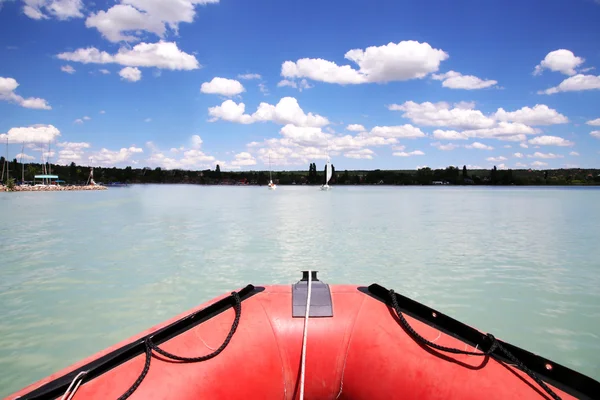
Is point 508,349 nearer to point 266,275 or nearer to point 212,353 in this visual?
point 212,353

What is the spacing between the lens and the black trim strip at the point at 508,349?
6.81 feet

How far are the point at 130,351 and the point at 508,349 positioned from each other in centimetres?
228

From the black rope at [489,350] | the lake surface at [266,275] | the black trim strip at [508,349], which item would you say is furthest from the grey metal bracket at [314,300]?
the lake surface at [266,275]

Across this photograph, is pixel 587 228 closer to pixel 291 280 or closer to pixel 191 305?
pixel 291 280

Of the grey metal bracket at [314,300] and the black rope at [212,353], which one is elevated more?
the grey metal bracket at [314,300]

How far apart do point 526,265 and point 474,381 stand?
8541 millimetres

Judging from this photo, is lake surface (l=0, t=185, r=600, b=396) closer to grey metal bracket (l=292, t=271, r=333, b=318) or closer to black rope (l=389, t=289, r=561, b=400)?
black rope (l=389, t=289, r=561, b=400)

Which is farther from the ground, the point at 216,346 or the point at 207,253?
the point at 216,346

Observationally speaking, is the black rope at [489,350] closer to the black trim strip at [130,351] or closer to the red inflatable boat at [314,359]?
the red inflatable boat at [314,359]

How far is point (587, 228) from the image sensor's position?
1733 cm

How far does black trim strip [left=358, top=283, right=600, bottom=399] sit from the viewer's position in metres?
2.08

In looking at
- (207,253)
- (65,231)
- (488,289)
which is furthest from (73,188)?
(488,289)

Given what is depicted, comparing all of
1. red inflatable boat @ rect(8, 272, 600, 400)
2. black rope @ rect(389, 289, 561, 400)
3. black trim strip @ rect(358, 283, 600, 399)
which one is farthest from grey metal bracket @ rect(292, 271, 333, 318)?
black rope @ rect(389, 289, 561, 400)

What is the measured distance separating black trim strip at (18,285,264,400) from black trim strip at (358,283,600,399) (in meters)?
1.08
